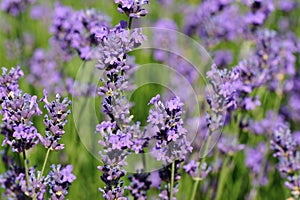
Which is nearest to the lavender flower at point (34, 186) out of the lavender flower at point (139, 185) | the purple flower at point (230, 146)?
the lavender flower at point (139, 185)

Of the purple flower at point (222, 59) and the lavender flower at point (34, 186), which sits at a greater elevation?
the purple flower at point (222, 59)

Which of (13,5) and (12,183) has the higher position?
(13,5)

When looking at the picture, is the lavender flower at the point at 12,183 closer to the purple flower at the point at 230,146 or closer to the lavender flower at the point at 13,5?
the purple flower at the point at 230,146

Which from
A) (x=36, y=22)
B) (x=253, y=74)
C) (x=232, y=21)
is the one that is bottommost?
(x=253, y=74)

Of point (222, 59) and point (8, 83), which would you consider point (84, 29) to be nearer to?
point (8, 83)

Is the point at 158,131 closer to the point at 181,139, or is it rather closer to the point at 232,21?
the point at 181,139

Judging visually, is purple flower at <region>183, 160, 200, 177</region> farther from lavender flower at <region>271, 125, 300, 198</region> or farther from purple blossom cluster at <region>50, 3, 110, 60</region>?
purple blossom cluster at <region>50, 3, 110, 60</region>

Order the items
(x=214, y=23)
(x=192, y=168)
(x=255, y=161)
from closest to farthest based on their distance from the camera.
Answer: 1. (x=192, y=168)
2. (x=255, y=161)
3. (x=214, y=23)

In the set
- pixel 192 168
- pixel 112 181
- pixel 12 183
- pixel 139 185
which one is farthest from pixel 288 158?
pixel 12 183

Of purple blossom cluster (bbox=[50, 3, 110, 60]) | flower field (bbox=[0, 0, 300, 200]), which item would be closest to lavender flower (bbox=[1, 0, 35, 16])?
flower field (bbox=[0, 0, 300, 200])

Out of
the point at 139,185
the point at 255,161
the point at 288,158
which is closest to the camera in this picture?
the point at 139,185

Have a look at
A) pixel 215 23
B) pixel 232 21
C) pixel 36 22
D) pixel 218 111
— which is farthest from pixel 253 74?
pixel 36 22
